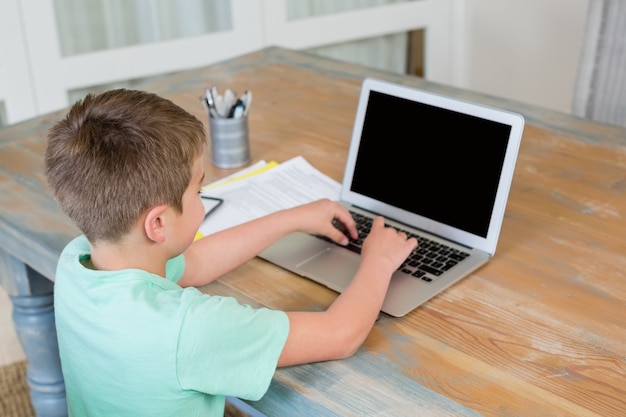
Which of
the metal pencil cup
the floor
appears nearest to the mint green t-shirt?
the metal pencil cup

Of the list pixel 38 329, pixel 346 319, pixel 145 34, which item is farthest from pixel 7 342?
pixel 346 319

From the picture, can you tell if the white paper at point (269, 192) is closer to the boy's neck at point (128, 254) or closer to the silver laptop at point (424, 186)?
the silver laptop at point (424, 186)

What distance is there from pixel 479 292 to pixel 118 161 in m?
0.55

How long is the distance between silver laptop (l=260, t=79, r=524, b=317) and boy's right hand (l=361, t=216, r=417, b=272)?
0.04 meters

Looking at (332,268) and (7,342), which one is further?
(7,342)

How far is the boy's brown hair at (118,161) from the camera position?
101 cm

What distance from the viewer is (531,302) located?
1.18 m

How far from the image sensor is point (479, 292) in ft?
3.99

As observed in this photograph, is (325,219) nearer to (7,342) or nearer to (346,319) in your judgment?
(346,319)

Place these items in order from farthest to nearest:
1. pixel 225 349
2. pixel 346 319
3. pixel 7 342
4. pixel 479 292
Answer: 1. pixel 7 342
2. pixel 479 292
3. pixel 346 319
4. pixel 225 349

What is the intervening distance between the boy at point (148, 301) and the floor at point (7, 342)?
139 centimetres

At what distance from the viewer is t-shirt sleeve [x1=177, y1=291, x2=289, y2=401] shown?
98cm

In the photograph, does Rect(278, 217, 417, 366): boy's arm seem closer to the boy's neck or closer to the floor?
the boy's neck

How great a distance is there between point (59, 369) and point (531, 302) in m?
1.07
